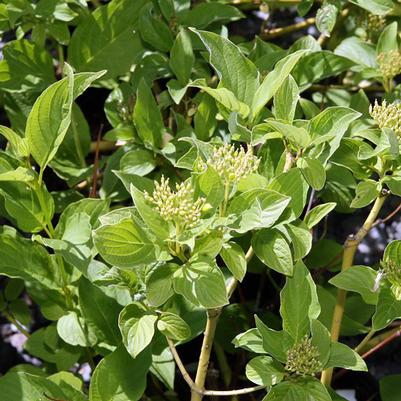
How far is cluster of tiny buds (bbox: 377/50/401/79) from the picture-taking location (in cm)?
135

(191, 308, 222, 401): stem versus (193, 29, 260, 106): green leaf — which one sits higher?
(193, 29, 260, 106): green leaf

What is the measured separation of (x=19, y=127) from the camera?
1.42m

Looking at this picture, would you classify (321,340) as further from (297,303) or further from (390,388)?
(390,388)

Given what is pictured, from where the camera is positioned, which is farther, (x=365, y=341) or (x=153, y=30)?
(x=153, y=30)

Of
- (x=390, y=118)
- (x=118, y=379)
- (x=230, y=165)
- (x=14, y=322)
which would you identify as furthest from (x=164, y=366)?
(x=390, y=118)

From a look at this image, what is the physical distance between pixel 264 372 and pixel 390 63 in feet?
2.24

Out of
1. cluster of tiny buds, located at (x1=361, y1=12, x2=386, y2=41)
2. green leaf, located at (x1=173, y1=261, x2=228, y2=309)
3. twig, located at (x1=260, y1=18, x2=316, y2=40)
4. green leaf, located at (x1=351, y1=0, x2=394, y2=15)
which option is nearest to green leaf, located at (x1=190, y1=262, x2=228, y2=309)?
green leaf, located at (x1=173, y1=261, x2=228, y2=309)

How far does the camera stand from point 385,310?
40.3 inches

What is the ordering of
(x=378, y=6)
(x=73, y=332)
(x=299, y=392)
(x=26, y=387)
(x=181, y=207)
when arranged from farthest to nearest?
(x=378, y=6) → (x=73, y=332) → (x=26, y=387) → (x=299, y=392) → (x=181, y=207)

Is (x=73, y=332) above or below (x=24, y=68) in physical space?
below

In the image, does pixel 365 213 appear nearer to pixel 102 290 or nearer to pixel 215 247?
pixel 102 290

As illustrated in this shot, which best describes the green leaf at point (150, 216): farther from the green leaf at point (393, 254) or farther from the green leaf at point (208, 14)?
the green leaf at point (208, 14)

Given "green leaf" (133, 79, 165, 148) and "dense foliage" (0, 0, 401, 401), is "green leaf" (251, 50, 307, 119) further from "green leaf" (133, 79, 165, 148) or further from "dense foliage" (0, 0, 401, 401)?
"green leaf" (133, 79, 165, 148)

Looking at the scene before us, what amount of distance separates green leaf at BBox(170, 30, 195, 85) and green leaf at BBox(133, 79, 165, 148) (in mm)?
70
